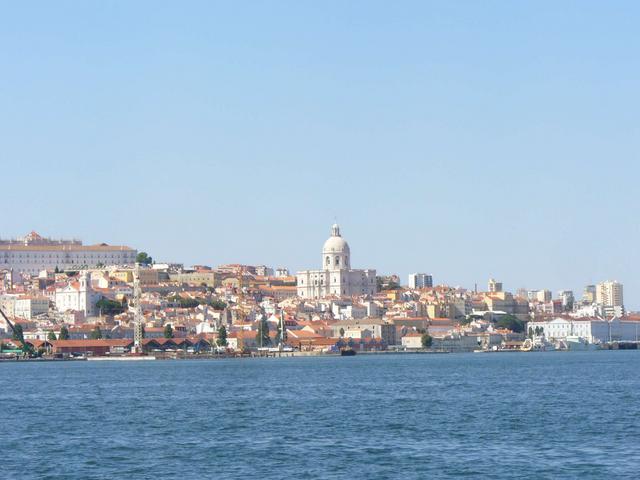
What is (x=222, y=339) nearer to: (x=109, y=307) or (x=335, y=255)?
(x=109, y=307)

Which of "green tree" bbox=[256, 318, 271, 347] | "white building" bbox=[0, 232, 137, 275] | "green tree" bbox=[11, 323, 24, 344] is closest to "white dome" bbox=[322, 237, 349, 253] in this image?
"white building" bbox=[0, 232, 137, 275]

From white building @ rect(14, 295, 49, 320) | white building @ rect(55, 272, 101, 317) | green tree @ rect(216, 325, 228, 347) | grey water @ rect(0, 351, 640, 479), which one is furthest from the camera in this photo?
white building @ rect(14, 295, 49, 320)

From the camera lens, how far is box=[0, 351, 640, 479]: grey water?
74.3 ft

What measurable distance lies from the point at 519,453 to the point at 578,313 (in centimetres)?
12429

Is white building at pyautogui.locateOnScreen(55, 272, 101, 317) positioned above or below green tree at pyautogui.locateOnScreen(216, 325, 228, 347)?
above

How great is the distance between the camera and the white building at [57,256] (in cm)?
14138

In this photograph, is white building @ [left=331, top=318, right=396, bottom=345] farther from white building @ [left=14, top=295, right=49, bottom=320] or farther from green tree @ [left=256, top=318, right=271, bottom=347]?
white building @ [left=14, top=295, right=49, bottom=320]

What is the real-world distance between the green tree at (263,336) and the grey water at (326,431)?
57291mm

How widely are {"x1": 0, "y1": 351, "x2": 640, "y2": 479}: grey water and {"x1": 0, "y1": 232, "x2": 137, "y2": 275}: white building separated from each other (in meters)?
96.5

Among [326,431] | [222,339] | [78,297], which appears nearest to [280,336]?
[222,339]

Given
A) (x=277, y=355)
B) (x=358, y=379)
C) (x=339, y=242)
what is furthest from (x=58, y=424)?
(x=339, y=242)

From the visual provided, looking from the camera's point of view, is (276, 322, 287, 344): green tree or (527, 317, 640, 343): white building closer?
(276, 322, 287, 344): green tree

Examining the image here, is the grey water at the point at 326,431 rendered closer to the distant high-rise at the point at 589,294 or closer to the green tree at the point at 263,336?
the green tree at the point at 263,336

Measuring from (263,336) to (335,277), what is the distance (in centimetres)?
3334
